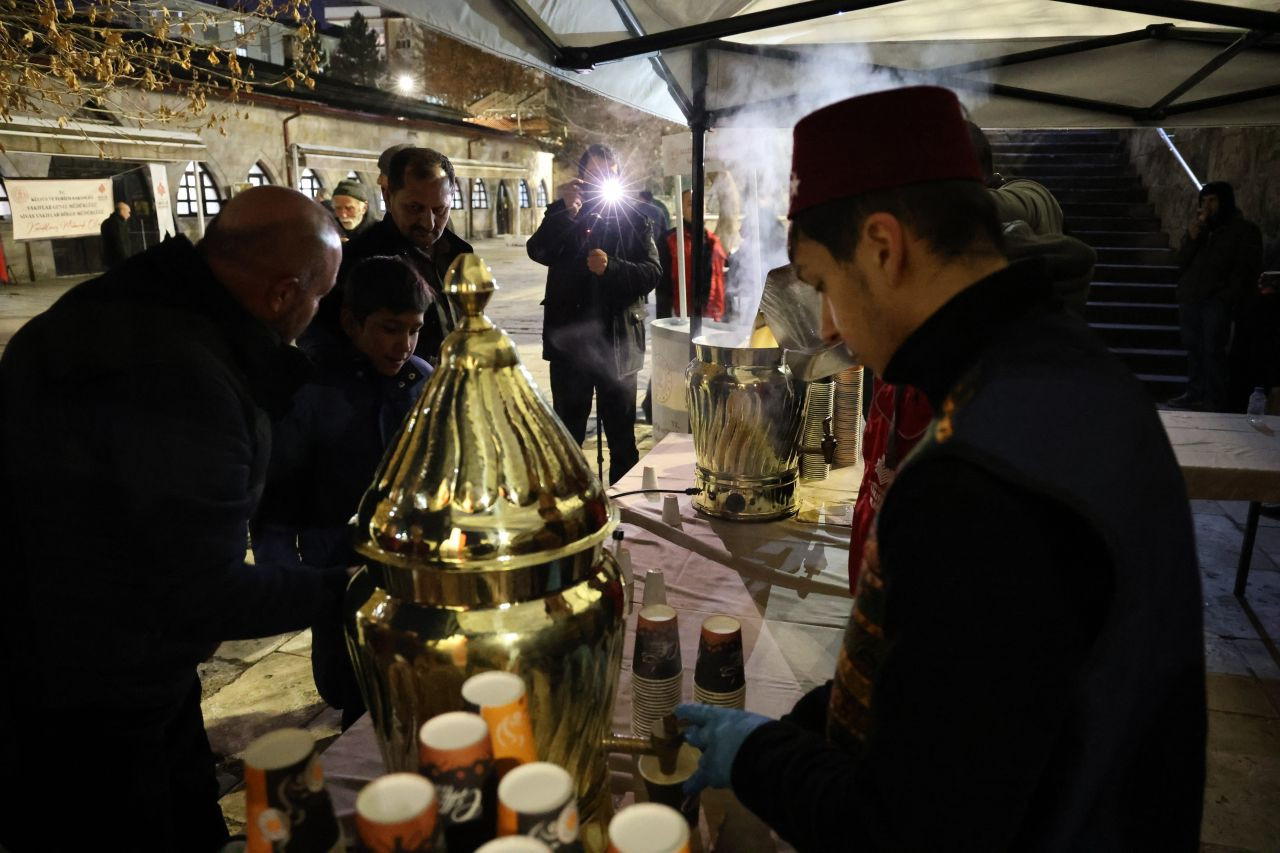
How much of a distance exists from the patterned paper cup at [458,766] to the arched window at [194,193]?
1926 cm

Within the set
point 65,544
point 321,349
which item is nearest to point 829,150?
point 65,544

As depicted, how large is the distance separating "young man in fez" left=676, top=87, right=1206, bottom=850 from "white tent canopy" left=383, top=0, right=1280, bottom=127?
86.8 inches

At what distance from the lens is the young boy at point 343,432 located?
2164 millimetres

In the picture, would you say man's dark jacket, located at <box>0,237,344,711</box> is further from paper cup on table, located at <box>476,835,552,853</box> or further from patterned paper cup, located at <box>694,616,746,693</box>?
paper cup on table, located at <box>476,835,552,853</box>

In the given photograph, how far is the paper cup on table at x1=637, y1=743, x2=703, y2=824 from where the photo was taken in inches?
39.9

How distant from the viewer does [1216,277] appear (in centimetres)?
652

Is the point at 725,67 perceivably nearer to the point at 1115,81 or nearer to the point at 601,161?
the point at 601,161

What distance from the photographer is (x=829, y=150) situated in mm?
916

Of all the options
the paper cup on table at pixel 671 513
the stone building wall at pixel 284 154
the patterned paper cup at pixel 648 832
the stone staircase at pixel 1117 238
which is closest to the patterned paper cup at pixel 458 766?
the patterned paper cup at pixel 648 832

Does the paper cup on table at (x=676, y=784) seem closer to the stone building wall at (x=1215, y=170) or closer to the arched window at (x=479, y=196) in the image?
the stone building wall at (x=1215, y=170)

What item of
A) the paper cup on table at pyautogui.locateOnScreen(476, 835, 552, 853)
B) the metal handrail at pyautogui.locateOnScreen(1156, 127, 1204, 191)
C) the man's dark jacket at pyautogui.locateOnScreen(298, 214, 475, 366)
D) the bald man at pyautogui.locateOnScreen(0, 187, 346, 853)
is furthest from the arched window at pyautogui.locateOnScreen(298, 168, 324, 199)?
the paper cup on table at pyautogui.locateOnScreen(476, 835, 552, 853)

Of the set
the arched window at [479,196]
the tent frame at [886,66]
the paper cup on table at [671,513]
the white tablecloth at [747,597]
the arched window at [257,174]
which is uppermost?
the arched window at [479,196]

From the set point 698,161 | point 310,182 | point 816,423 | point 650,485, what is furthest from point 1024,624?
point 310,182

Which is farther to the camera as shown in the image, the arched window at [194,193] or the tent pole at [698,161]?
the arched window at [194,193]
